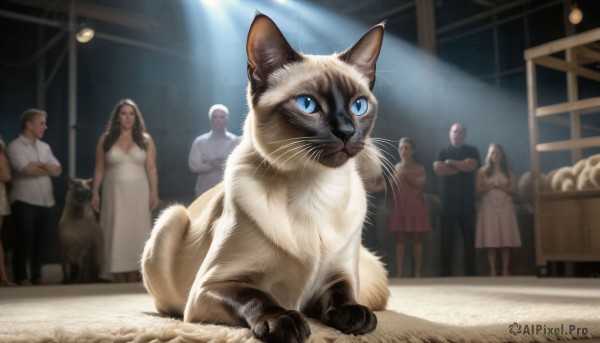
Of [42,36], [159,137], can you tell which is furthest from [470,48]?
[42,36]

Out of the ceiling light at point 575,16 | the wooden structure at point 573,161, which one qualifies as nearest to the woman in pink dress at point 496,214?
the wooden structure at point 573,161

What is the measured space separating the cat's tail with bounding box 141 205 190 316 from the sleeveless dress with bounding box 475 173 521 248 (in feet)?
11.5

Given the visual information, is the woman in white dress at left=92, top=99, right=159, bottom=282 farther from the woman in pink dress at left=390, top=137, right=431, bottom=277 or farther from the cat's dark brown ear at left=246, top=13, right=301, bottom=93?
the cat's dark brown ear at left=246, top=13, right=301, bottom=93

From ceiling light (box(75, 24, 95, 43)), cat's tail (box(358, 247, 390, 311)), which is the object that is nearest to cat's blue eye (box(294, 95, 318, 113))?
cat's tail (box(358, 247, 390, 311))

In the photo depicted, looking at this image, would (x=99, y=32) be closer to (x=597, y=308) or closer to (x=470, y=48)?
(x=470, y=48)

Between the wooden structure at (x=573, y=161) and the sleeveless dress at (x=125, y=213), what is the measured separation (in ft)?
9.34

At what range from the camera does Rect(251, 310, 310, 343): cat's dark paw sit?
99 centimetres

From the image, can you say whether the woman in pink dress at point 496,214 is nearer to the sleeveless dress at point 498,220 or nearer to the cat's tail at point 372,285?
the sleeveless dress at point 498,220

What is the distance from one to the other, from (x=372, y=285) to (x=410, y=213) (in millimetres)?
2924

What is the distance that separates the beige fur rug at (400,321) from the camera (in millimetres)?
1103

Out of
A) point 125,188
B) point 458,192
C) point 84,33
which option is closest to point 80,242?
point 125,188

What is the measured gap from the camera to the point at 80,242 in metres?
4.44

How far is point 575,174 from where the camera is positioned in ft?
13.4

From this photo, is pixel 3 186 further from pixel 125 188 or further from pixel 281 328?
pixel 281 328
